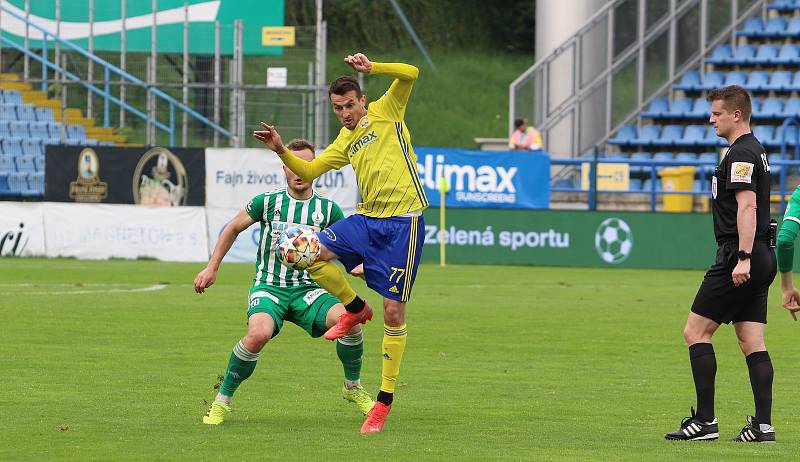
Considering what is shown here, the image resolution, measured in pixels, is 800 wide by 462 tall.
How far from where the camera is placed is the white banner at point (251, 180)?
28547mm

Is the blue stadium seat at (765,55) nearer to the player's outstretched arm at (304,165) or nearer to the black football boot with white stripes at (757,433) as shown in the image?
the player's outstretched arm at (304,165)

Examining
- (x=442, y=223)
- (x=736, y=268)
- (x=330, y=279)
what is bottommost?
(x=442, y=223)

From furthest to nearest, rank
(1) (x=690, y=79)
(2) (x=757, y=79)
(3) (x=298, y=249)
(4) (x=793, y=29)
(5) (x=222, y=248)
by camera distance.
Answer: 1. (4) (x=793, y=29)
2. (1) (x=690, y=79)
3. (2) (x=757, y=79)
4. (5) (x=222, y=248)
5. (3) (x=298, y=249)

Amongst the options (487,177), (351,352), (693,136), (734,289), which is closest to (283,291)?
(351,352)

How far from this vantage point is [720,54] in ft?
A: 123

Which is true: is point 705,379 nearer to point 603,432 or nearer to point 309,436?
point 603,432

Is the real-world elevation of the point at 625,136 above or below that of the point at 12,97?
below

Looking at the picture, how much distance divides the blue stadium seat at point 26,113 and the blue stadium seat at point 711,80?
15795 mm

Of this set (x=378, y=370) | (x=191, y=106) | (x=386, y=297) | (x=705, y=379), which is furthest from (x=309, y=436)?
(x=191, y=106)

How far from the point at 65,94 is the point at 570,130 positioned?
1167cm

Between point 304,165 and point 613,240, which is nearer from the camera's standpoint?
point 304,165

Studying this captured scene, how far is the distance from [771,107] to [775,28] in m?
3.28

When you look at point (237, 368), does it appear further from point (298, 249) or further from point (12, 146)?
point (12, 146)

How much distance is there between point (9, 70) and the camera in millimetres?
36156
